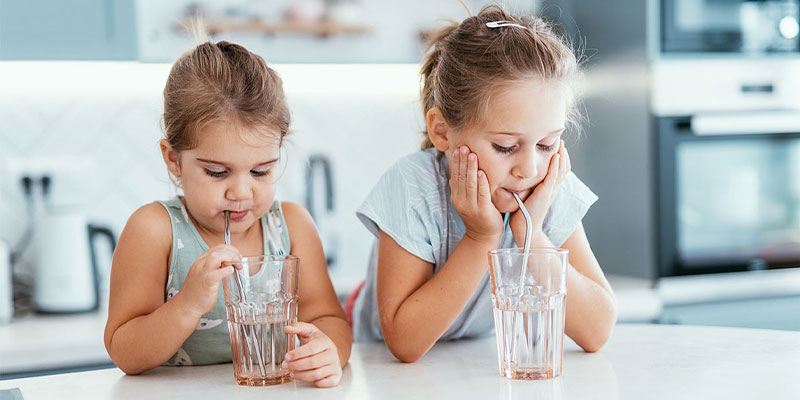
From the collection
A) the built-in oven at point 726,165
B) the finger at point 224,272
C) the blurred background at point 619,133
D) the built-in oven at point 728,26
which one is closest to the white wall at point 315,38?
the blurred background at point 619,133

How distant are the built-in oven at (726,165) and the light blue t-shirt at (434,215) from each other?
4.35ft

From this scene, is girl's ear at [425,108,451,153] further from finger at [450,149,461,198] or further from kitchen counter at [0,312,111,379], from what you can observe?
kitchen counter at [0,312,111,379]

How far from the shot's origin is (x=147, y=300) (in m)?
1.12

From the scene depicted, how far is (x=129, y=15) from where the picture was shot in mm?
2297

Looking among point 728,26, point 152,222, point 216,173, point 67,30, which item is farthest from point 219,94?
point 728,26

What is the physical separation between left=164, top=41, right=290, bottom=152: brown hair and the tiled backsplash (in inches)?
42.7

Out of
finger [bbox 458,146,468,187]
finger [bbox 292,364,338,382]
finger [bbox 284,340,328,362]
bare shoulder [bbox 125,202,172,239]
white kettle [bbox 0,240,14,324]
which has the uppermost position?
finger [bbox 458,146,468,187]

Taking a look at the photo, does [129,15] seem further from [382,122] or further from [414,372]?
[414,372]

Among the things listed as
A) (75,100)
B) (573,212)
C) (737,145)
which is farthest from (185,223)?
(737,145)

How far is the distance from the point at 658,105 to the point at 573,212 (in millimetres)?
1378

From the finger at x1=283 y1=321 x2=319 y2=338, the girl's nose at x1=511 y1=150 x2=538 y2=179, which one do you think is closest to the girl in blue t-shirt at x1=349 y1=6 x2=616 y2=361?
the girl's nose at x1=511 y1=150 x2=538 y2=179

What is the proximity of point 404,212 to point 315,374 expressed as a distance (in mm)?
363

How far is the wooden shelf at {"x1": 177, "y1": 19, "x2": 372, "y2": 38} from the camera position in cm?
254

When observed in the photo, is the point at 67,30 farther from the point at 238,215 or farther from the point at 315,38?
the point at 238,215
